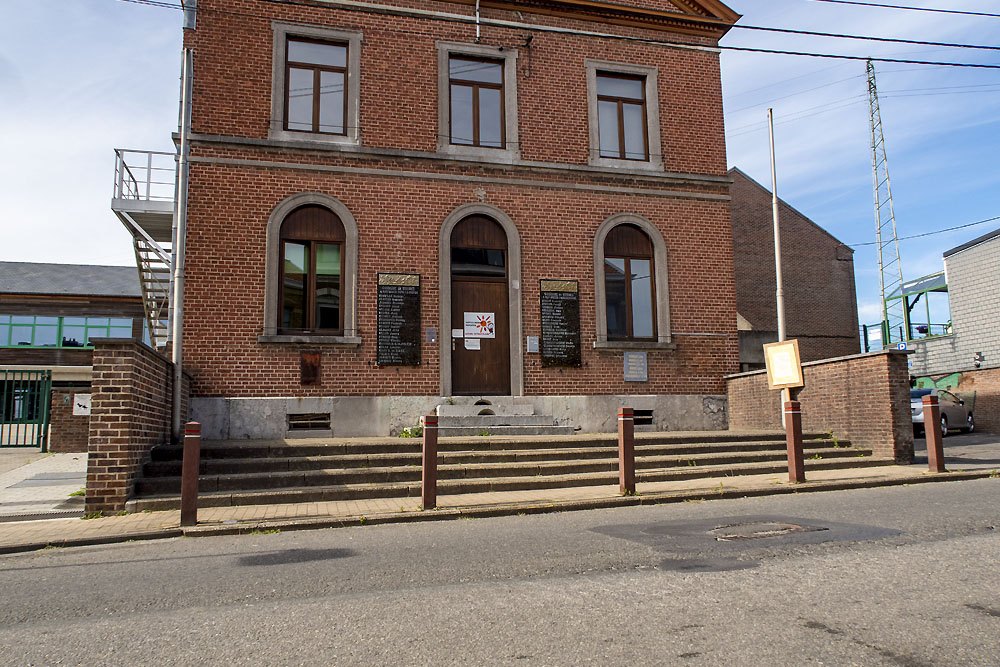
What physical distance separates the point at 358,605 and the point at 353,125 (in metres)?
11.8

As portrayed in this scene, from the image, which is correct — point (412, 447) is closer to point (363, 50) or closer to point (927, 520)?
point (927, 520)

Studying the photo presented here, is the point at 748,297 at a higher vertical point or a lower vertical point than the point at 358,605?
higher

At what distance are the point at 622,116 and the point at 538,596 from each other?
539 inches

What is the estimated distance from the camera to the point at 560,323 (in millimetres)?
15070

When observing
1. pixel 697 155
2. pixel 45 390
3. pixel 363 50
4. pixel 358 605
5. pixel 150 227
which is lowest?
pixel 358 605

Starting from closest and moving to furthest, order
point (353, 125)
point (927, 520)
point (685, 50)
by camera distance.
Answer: point (927, 520) → point (353, 125) → point (685, 50)

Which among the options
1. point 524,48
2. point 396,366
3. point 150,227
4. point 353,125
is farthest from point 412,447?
point 524,48

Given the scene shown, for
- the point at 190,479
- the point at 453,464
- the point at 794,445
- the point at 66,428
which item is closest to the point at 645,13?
the point at 794,445

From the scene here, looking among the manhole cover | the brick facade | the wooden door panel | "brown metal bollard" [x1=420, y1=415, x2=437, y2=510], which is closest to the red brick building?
the wooden door panel

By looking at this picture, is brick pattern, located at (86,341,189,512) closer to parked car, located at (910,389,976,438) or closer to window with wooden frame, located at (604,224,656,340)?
window with wooden frame, located at (604,224,656,340)

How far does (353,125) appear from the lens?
14.6m

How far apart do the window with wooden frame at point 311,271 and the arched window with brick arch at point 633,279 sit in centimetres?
536

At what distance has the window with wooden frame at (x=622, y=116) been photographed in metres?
16.3

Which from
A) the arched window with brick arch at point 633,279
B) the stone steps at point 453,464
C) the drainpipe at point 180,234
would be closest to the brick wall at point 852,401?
the stone steps at point 453,464
